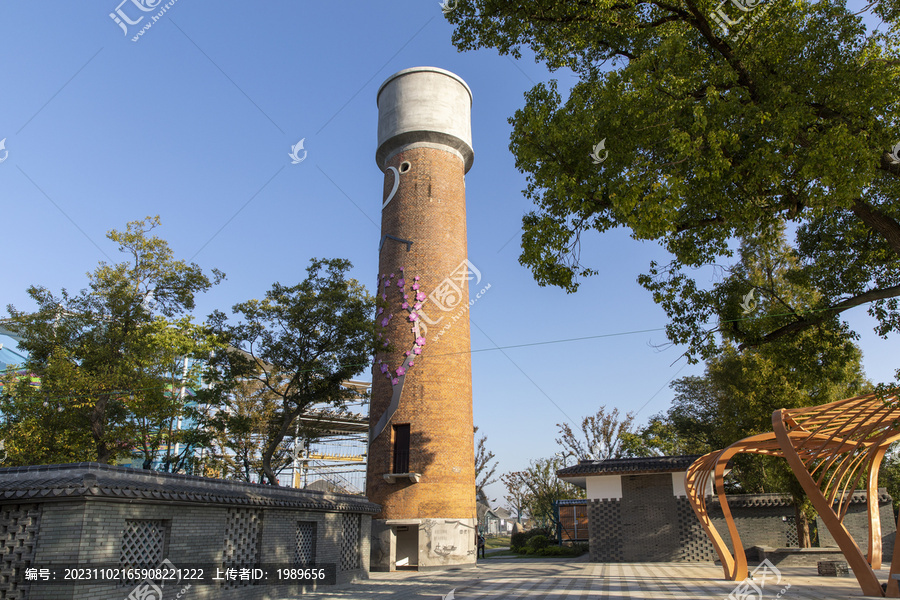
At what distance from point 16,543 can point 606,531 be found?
1742 centimetres

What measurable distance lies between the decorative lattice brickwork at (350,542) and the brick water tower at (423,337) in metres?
2.50

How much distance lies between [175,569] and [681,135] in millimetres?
9969

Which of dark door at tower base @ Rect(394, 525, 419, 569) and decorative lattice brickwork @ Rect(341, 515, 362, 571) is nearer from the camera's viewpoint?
decorative lattice brickwork @ Rect(341, 515, 362, 571)

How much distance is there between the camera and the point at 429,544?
17.1 m

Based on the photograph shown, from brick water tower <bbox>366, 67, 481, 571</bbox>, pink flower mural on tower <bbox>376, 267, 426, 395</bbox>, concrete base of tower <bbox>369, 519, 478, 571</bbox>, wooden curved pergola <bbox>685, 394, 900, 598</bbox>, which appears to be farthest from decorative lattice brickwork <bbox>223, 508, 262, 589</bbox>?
wooden curved pergola <bbox>685, 394, 900, 598</bbox>

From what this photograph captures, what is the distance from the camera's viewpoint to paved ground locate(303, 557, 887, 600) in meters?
10.7

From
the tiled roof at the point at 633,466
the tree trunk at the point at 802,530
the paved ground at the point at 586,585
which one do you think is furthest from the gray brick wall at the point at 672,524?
the paved ground at the point at 586,585

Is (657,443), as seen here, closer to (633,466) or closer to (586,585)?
(633,466)

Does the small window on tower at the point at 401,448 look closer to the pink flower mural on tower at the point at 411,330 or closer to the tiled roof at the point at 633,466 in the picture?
the pink flower mural on tower at the point at 411,330

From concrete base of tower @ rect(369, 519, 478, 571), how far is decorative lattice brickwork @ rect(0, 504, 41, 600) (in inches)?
429

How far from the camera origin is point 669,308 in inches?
394

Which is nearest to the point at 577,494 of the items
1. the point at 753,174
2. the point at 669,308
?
the point at 669,308

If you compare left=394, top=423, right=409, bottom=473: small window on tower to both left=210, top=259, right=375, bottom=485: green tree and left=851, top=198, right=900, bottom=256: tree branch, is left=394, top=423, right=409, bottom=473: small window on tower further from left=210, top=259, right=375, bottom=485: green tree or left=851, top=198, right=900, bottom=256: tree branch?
left=851, top=198, right=900, bottom=256: tree branch

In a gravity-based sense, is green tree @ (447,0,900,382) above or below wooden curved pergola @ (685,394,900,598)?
above
